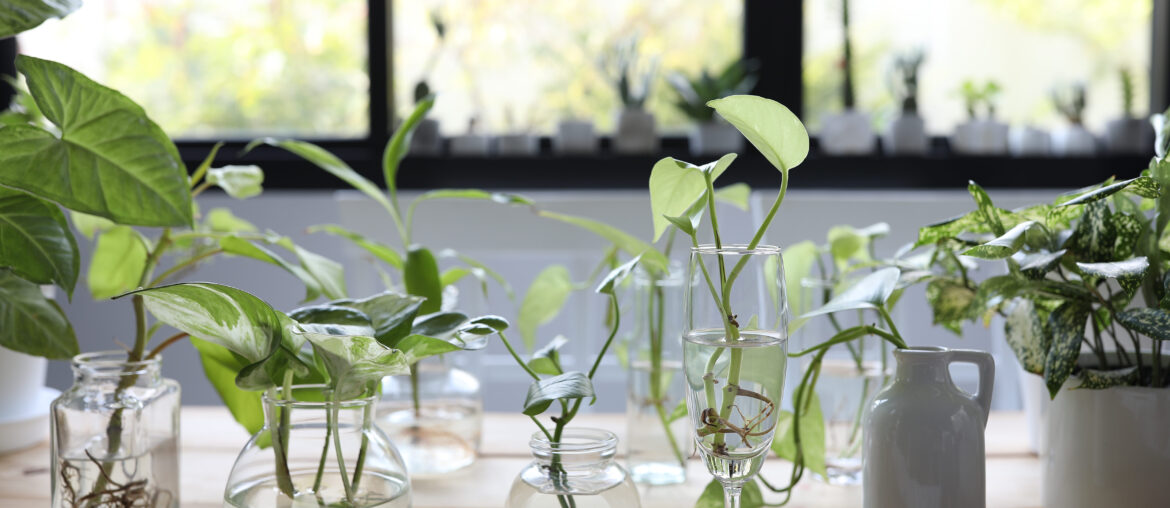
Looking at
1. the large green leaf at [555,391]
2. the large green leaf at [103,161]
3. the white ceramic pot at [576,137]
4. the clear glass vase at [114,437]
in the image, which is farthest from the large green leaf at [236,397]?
the white ceramic pot at [576,137]

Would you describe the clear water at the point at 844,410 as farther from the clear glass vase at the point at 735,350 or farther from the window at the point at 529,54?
the window at the point at 529,54

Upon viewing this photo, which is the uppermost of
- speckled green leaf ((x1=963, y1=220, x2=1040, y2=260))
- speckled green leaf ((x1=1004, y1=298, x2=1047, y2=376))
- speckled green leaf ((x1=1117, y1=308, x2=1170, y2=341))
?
speckled green leaf ((x1=963, y1=220, x2=1040, y2=260))

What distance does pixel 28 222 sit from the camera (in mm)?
650

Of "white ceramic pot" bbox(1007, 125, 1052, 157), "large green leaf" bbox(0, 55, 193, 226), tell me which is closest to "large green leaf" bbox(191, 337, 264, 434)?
"large green leaf" bbox(0, 55, 193, 226)

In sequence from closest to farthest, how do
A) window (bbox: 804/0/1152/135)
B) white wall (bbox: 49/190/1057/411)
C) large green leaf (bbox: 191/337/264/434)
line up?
large green leaf (bbox: 191/337/264/434)
white wall (bbox: 49/190/1057/411)
window (bbox: 804/0/1152/135)

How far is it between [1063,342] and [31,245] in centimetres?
71

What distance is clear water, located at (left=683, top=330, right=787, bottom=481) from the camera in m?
0.59

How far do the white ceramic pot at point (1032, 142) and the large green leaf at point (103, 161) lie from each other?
6.92ft

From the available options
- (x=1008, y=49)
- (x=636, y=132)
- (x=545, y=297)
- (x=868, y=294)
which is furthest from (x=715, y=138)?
(x=868, y=294)

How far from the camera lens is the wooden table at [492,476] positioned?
2.70ft

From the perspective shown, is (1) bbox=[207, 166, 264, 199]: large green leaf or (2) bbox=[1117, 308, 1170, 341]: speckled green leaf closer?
(2) bbox=[1117, 308, 1170, 341]: speckled green leaf

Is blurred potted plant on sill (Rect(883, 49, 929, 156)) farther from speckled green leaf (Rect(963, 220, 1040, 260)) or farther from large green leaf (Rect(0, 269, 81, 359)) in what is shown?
large green leaf (Rect(0, 269, 81, 359))

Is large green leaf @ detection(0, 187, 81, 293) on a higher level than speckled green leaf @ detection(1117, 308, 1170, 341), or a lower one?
higher

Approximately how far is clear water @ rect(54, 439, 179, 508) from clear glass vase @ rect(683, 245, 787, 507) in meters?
0.41
